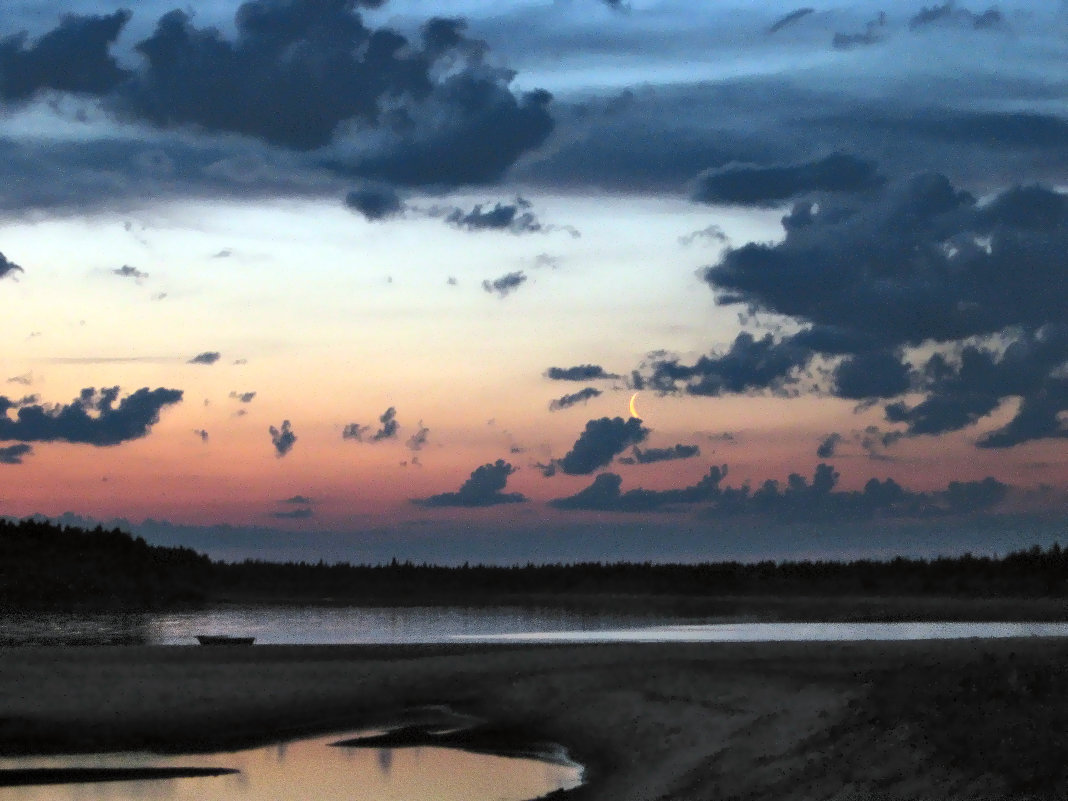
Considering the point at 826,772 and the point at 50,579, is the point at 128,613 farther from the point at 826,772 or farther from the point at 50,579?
the point at 826,772

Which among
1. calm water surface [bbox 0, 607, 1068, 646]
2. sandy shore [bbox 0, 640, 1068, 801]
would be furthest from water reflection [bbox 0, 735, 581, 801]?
calm water surface [bbox 0, 607, 1068, 646]

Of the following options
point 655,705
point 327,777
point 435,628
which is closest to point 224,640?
point 435,628

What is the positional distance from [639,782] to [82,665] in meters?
28.9

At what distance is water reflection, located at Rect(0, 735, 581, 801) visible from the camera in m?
30.8

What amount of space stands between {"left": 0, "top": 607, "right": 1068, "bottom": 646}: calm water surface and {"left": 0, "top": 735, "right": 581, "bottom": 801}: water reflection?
29675 millimetres

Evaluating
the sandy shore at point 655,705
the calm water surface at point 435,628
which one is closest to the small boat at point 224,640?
the calm water surface at point 435,628

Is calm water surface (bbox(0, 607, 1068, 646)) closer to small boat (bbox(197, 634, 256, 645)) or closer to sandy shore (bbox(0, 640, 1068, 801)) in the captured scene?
small boat (bbox(197, 634, 256, 645))

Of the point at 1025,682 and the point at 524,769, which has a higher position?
the point at 1025,682

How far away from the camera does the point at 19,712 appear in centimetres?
4141

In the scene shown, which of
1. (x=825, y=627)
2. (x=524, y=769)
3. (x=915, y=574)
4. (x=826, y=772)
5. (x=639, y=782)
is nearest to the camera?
(x=826, y=772)

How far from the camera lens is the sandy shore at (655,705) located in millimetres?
24484

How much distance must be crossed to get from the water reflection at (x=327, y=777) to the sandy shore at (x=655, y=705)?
1623 millimetres

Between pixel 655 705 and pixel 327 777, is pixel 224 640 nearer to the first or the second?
pixel 655 705

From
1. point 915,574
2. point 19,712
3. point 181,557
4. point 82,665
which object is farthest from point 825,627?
point 181,557
